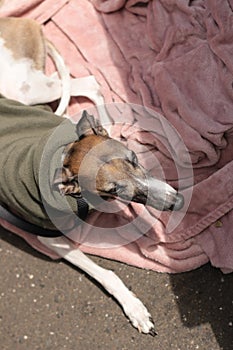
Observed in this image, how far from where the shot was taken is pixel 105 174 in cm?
337

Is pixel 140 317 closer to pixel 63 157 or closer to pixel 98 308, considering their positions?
pixel 98 308

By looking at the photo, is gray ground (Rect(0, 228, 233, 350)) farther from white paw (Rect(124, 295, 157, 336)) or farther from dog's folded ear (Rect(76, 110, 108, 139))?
dog's folded ear (Rect(76, 110, 108, 139))

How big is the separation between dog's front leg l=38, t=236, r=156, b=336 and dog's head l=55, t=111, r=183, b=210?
0.82 m

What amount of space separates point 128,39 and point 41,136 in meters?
1.25

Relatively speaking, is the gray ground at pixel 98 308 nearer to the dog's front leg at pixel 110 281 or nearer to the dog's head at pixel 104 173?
the dog's front leg at pixel 110 281

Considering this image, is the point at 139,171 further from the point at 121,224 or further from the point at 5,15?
the point at 5,15

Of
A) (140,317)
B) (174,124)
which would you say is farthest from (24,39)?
(140,317)

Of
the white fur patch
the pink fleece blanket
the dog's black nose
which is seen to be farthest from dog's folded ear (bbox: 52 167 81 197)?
the white fur patch

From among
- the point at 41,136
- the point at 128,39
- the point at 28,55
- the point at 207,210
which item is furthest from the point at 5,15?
the point at 207,210

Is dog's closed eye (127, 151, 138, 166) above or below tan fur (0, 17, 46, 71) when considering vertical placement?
below

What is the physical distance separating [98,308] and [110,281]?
0.21 m

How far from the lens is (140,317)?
4.09 m

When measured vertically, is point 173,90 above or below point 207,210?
above

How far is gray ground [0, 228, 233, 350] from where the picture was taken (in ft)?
13.5
